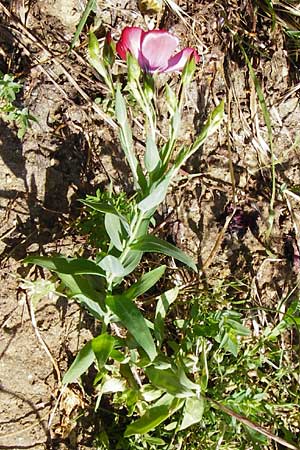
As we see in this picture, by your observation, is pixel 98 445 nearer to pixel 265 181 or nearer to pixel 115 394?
pixel 115 394

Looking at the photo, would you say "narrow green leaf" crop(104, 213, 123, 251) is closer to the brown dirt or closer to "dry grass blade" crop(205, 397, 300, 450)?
the brown dirt

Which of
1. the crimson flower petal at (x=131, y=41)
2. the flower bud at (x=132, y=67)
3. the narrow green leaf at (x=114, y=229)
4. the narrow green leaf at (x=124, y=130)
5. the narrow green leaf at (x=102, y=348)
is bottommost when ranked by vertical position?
the narrow green leaf at (x=102, y=348)

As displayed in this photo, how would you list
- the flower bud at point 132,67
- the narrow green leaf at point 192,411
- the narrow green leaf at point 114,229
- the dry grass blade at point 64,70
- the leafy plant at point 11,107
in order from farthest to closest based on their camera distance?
the dry grass blade at point 64,70 < the leafy plant at point 11,107 < the narrow green leaf at point 192,411 < the narrow green leaf at point 114,229 < the flower bud at point 132,67

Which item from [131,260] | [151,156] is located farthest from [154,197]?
[131,260]

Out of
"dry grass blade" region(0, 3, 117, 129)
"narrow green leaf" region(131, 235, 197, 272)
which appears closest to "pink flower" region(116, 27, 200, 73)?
"narrow green leaf" region(131, 235, 197, 272)

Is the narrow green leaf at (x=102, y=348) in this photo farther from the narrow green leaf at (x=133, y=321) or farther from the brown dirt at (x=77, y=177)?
the brown dirt at (x=77, y=177)

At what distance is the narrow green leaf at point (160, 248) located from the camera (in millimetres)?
1515

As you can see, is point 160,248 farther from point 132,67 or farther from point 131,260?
point 132,67

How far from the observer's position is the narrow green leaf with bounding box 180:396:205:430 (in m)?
1.68

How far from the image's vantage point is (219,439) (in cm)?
176

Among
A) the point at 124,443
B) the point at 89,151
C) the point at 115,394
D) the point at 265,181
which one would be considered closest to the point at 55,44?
the point at 89,151

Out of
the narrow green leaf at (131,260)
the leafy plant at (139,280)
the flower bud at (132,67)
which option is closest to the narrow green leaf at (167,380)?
the leafy plant at (139,280)

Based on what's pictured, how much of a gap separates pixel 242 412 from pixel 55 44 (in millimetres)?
1257

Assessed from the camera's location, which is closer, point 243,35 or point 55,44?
point 55,44
